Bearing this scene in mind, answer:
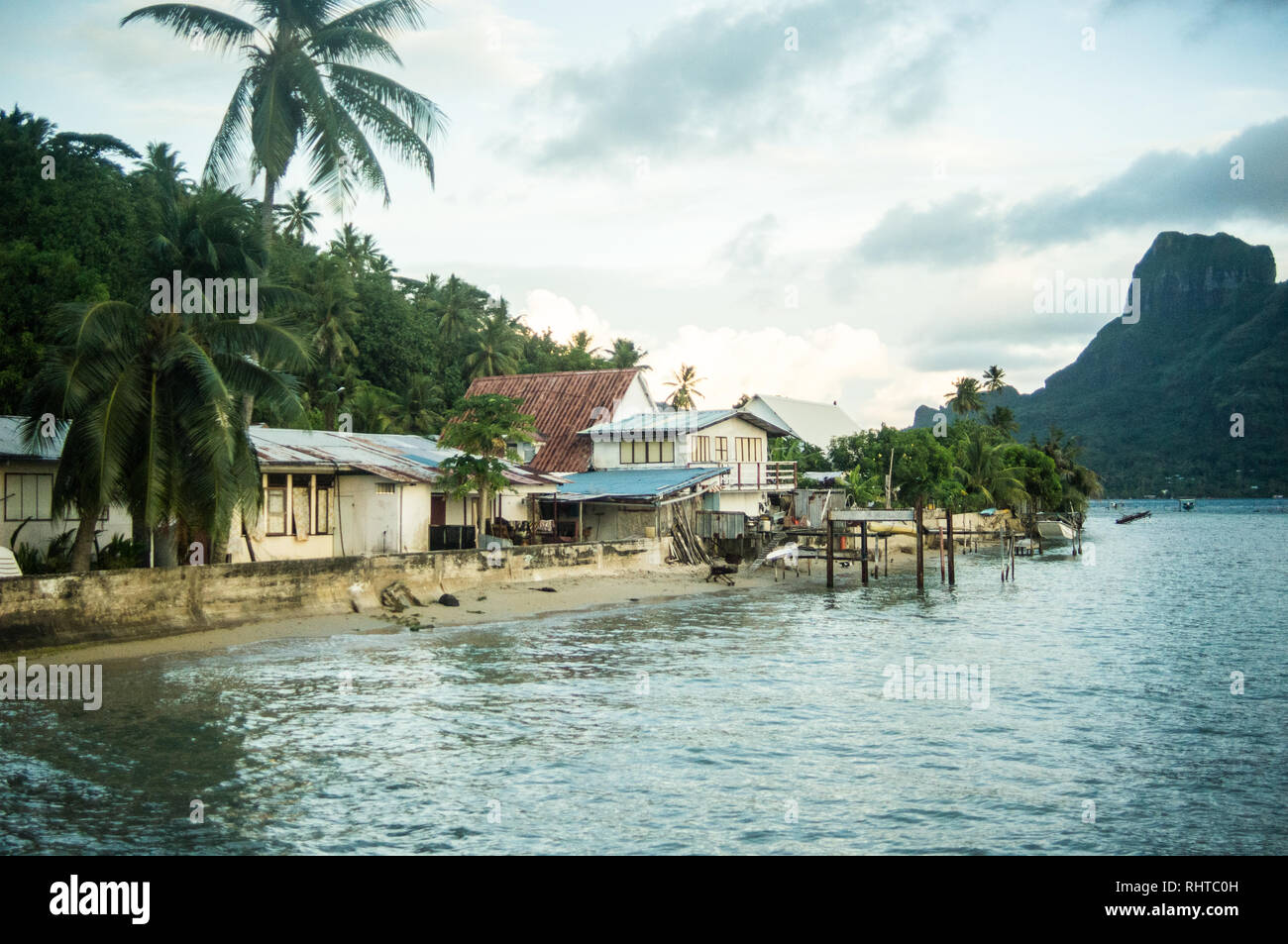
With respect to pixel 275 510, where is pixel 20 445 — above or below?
above

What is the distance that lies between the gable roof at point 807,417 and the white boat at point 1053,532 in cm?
1989

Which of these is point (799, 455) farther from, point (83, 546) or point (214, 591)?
point (83, 546)

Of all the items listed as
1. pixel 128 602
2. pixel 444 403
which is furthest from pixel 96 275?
pixel 444 403

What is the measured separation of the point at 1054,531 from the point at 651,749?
86331 mm

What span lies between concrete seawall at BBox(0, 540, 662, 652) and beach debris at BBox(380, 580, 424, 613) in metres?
0.16

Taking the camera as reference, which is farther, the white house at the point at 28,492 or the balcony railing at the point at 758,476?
the balcony railing at the point at 758,476

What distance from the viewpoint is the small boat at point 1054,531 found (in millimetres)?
91562

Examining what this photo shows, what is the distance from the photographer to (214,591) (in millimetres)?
22938

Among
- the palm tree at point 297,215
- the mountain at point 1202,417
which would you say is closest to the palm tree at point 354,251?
the palm tree at point 297,215

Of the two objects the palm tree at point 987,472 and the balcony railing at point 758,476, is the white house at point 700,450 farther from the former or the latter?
the palm tree at point 987,472

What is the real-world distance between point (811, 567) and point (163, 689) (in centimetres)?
3618

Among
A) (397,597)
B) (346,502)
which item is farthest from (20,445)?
(397,597)

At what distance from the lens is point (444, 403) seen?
57.9 m

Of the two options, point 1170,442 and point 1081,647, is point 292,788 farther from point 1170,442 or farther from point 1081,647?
point 1170,442
